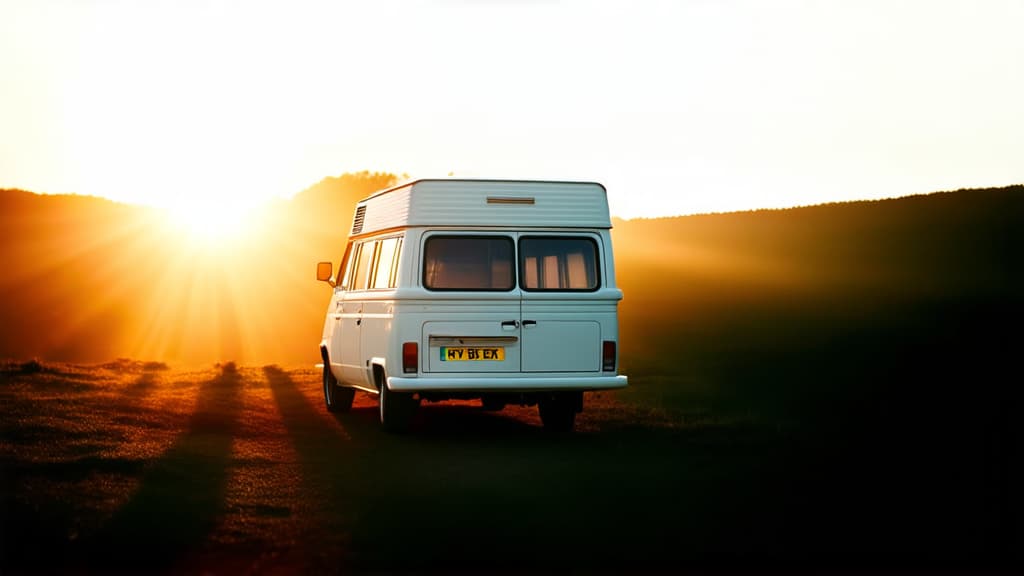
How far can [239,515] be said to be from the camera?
8.45 meters

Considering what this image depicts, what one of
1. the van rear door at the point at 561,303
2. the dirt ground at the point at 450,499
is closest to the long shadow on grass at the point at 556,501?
the dirt ground at the point at 450,499

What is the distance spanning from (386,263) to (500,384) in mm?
2093

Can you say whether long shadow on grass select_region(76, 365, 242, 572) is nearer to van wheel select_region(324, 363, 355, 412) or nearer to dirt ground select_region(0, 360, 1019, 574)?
dirt ground select_region(0, 360, 1019, 574)

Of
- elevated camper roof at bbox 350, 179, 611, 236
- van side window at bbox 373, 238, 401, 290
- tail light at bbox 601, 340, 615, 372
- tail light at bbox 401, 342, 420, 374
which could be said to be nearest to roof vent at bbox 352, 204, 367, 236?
van side window at bbox 373, 238, 401, 290

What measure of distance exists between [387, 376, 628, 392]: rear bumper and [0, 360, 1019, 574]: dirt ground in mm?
573

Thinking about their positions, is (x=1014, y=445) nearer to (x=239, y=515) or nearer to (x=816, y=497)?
(x=816, y=497)

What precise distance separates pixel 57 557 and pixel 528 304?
6713 millimetres

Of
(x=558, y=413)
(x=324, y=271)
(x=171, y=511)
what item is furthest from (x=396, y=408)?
(x=171, y=511)

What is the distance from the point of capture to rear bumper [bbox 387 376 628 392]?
12656mm

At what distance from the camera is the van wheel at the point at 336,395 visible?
16.7 metres

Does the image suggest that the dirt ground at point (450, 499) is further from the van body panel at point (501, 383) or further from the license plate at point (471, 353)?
the license plate at point (471, 353)

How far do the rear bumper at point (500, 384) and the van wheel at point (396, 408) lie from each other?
0.63 meters

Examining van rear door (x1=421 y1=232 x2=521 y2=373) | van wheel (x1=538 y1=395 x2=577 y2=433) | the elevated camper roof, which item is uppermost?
the elevated camper roof

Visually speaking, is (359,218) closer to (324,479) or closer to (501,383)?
(501,383)
